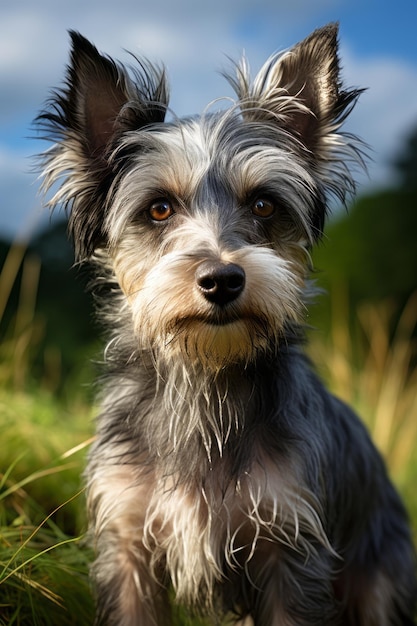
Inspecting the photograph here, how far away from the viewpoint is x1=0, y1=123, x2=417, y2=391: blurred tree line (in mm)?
11898

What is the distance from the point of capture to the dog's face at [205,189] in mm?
3340

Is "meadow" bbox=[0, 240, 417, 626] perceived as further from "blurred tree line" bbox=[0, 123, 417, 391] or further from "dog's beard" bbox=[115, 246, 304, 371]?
"dog's beard" bbox=[115, 246, 304, 371]

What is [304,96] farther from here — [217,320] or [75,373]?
[75,373]

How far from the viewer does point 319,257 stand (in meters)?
12.3

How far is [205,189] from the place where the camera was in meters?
3.63

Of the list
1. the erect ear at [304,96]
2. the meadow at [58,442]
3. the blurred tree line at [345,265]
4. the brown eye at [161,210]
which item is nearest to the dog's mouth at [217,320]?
the brown eye at [161,210]

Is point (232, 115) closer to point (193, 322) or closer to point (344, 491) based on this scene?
point (193, 322)

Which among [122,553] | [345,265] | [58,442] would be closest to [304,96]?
[122,553]

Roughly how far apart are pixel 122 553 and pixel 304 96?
2.12 meters

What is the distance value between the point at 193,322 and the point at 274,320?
1.01ft

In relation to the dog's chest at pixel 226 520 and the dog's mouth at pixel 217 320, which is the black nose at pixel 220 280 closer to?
the dog's mouth at pixel 217 320

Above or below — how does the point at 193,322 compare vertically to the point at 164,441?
above

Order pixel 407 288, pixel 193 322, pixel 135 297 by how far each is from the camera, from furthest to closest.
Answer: pixel 407 288 → pixel 135 297 → pixel 193 322

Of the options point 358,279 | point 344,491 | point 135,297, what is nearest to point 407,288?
→ point 358,279
